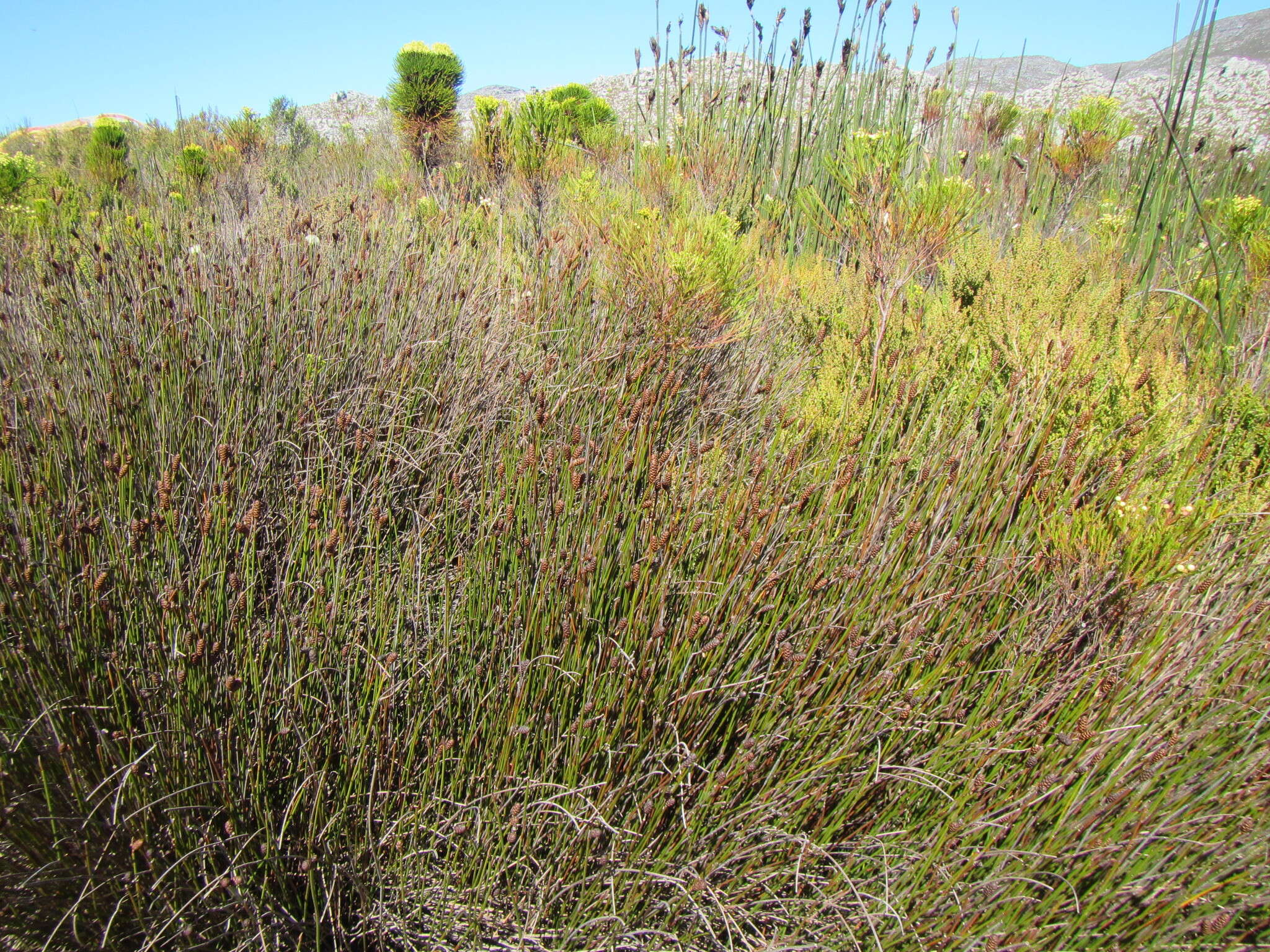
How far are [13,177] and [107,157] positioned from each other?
2.52 m

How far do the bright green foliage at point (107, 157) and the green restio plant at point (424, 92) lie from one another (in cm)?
296

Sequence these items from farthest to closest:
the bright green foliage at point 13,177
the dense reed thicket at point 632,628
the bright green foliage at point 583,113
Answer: the bright green foliage at point 583,113 < the bright green foliage at point 13,177 < the dense reed thicket at point 632,628

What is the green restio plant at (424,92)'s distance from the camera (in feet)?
25.0

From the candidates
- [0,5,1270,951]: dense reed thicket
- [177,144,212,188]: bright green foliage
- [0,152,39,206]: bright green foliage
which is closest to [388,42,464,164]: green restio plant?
[177,144,212,188]: bright green foliage

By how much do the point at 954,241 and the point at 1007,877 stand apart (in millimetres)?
2314

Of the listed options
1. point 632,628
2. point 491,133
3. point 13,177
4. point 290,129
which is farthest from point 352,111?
point 632,628

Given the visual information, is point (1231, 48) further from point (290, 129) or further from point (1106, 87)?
point (290, 129)

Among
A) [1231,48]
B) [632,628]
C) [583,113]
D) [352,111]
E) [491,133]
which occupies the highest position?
[1231,48]

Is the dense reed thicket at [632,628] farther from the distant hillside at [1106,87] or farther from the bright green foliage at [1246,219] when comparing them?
the distant hillside at [1106,87]

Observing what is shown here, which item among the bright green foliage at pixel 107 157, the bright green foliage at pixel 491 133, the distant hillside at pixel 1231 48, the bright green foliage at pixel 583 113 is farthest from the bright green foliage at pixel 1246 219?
the distant hillside at pixel 1231 48

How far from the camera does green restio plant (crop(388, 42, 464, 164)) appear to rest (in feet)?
25.0

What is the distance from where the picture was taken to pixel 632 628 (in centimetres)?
143

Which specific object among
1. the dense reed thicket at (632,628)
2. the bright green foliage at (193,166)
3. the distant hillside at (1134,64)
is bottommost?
the dense reed thicket at (632,628)

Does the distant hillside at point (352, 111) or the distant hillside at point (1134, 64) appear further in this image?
the distant hillside at point (1134, 64)
